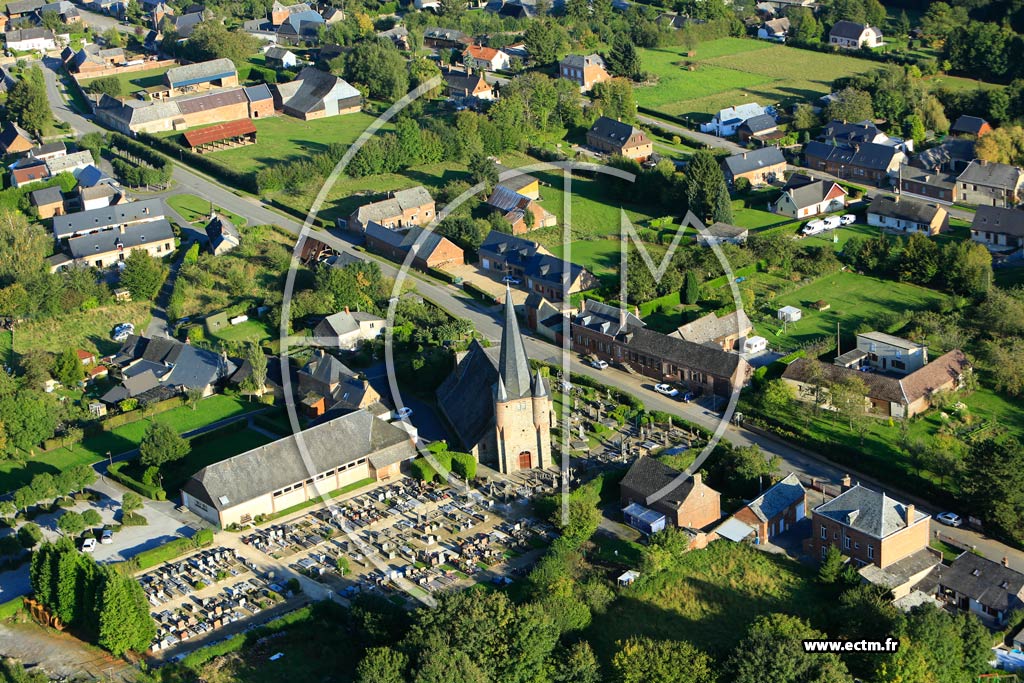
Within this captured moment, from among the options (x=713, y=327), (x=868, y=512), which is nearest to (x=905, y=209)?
(x=713, y=327)

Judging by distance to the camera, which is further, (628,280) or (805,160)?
(805,160)

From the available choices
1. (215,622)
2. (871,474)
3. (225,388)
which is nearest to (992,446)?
(871,474)

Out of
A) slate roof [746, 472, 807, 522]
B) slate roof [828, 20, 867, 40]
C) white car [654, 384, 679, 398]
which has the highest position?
slate roof [828, 20, 867, 40]

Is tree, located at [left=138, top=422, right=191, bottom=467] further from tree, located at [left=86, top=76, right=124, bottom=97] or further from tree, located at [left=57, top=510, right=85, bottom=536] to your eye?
tree, located at [left=86, top=76, right=124, bottom=97]

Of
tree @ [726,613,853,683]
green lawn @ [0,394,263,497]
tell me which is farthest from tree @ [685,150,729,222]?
tree @ [726,613,853,683]

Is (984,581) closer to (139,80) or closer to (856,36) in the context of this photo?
(856,36)

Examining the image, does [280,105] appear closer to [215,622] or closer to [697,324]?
[697,324]

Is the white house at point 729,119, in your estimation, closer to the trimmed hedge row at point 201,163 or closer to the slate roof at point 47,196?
the trimmed hedge row at point 201,163
